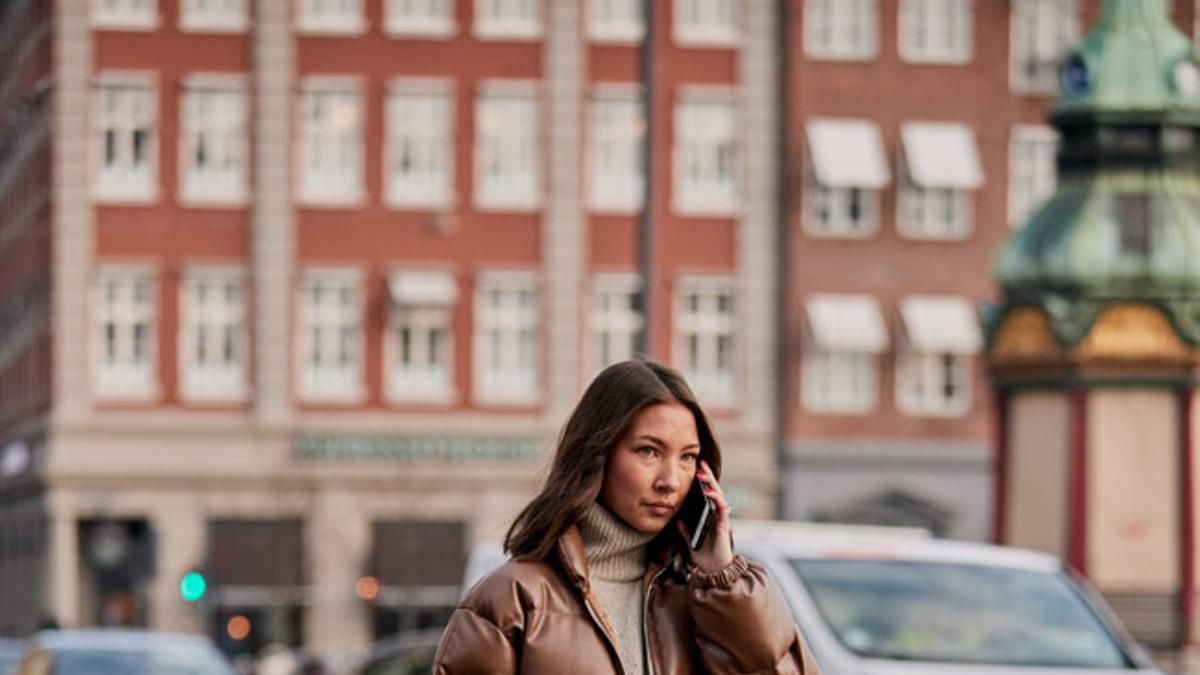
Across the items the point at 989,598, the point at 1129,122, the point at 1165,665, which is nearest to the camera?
the point at 989,598

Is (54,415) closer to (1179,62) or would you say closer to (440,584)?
(440,584)

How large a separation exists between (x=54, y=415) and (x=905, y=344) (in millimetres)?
14144

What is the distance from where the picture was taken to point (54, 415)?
6406 cm

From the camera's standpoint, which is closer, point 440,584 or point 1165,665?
point 1165,665

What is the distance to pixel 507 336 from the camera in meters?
65.1

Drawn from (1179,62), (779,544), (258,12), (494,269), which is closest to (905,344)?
(494,269)

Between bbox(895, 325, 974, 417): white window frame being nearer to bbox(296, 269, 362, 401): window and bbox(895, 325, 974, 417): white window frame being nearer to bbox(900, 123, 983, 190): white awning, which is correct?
bbox(900, 123, 983, 190): white awning

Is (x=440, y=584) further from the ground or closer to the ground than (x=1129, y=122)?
closer to the ground

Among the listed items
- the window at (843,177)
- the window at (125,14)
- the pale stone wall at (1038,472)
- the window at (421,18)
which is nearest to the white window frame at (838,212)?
the window at (843,177)

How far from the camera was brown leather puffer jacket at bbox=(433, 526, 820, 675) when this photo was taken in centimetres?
645

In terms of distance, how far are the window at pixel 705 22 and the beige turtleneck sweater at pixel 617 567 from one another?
59.0 m

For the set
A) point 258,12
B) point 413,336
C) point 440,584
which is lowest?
point 440,584

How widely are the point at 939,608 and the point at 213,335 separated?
49.5 m

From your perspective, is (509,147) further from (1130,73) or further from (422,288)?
(1130,73)
